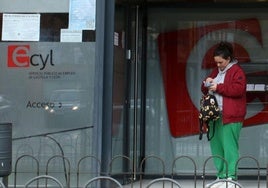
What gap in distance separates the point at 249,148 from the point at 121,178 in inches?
86.0

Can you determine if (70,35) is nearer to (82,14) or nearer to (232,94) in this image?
(82,14)

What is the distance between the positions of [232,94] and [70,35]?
2.06 m

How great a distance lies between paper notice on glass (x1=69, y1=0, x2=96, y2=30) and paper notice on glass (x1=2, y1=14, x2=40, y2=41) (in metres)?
0.44

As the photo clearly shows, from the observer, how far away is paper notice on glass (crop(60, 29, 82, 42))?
6855 mm

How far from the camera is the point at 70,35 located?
6863 millimetres

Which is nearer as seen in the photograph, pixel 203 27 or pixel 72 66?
pixel 72 66

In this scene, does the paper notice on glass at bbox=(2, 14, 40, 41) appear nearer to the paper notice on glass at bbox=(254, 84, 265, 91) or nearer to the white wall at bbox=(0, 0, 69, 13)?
the white wall at bbox=(0, 0, 69, 13)

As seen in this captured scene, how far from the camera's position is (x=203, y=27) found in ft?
28.3

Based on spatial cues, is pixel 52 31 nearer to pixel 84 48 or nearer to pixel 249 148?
pixel 84 48

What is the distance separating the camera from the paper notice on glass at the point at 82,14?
6855 mm

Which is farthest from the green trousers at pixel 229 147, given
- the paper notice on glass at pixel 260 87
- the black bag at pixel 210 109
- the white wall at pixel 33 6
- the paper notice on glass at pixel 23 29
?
the paper notice on glass at pixel 23 29

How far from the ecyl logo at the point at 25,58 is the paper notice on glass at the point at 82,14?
1.52 feet

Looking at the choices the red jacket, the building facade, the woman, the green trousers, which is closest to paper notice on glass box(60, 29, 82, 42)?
the building facade

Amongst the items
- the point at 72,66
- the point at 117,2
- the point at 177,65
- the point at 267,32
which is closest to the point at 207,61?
the point at 177,65
